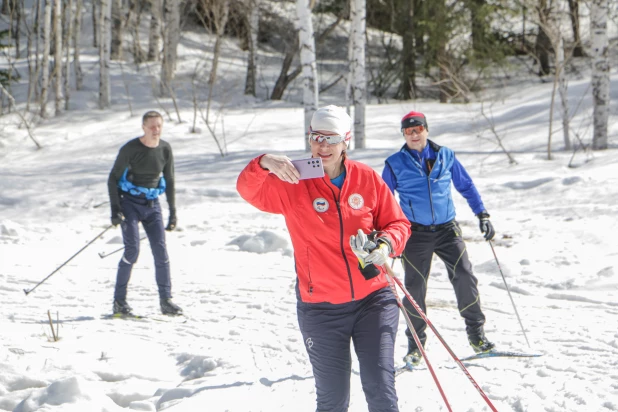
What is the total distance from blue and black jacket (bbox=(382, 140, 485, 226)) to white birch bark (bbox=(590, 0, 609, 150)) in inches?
369

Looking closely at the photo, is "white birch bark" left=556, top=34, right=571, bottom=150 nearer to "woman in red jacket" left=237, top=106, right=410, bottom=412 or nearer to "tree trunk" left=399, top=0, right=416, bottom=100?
"tree trunk" left=399, top=0, right=416, bottom=100

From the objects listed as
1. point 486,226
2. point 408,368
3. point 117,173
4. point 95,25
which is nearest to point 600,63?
point 486,226

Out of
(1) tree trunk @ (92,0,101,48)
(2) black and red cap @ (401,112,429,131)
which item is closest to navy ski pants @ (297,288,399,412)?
(2) black and red cap @ (401,112,429,131)

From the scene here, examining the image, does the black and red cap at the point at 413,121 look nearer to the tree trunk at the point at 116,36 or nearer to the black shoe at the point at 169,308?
the black shoe at the point at 169,308

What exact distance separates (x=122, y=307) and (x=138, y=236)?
626 millimetres

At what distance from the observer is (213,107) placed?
2128 centimetres

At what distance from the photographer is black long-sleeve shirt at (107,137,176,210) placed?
5988mm

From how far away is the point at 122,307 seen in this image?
623 cm

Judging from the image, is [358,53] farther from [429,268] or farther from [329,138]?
[329,138]

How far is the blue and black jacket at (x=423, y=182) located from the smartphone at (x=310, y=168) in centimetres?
182

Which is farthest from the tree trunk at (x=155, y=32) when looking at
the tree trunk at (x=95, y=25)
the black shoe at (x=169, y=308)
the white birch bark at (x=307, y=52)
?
the black shoe at (x=169, y=308)

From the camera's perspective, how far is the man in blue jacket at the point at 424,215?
470cm

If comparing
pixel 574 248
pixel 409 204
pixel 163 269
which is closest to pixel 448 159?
pixel 409 204

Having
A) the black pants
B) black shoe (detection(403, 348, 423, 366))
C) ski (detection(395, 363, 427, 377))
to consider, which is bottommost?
ski (detection(395, 363, 427, 377))
